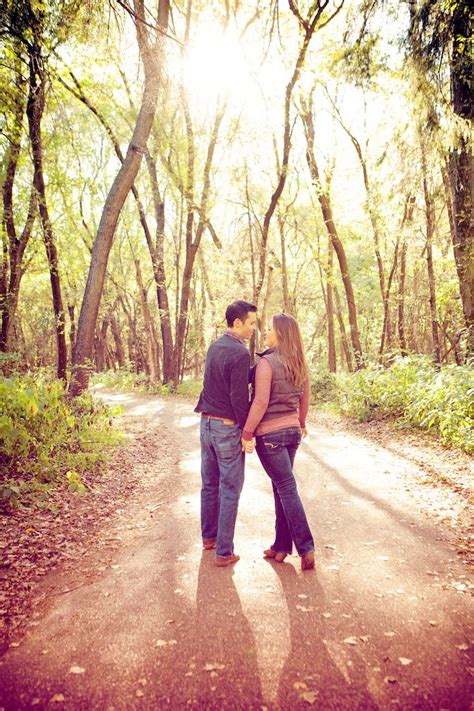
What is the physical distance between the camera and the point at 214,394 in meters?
4.04

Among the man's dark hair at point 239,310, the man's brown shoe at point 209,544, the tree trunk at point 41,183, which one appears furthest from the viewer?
the tree trunk at point 41,183

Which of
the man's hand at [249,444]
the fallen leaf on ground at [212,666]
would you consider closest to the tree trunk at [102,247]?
the man's hand at [249,444]

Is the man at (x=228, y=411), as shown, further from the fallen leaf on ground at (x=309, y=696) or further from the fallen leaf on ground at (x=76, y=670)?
the fallen leaf on ground at (x=309, y=696)

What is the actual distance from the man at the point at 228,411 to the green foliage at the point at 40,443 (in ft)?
7.97

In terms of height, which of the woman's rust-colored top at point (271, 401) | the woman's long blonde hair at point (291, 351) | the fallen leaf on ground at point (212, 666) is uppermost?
the woman's long blonde hair at point (291, 351)

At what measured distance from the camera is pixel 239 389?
153 inches

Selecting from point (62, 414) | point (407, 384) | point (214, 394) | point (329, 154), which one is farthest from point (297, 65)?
point (214, 394)

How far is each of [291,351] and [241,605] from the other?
203 centimetres

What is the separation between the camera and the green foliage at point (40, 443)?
552 centimetres

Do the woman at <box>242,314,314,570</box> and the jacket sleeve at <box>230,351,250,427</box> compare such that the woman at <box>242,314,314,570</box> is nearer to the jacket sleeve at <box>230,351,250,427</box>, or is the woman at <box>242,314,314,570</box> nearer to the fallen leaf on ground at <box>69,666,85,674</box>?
Result: the jacket sleeve at <box>230,351,250,427</box>

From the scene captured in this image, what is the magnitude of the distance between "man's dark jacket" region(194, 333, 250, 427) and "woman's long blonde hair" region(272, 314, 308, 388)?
321 millimetres

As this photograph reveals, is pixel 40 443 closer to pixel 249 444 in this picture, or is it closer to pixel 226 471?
pixel 226 471

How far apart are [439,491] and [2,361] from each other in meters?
8.01

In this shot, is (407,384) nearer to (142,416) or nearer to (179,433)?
(179,433)
